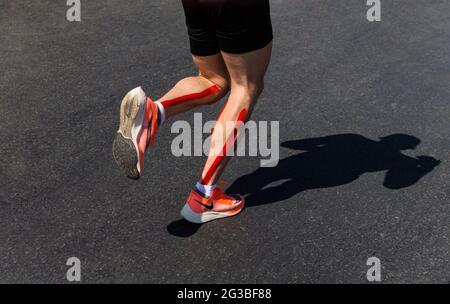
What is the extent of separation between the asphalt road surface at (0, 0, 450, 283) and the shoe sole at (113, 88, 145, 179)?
0.46m

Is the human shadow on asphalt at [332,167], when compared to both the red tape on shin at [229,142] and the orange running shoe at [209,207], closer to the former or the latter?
the orange running shoe at [209,207]

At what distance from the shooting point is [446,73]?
521 centimetres

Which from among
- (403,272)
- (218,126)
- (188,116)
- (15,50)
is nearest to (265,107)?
(188,116)

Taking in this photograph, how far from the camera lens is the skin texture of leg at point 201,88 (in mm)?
3613

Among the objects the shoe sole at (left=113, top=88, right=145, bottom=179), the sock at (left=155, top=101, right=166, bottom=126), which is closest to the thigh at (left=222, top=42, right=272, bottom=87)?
the sock at (left=155, top=101, right=166, bottom=126)

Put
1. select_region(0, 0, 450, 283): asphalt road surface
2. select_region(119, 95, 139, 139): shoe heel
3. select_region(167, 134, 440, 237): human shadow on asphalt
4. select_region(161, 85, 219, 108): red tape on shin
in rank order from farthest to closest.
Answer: select_region(167, 134, 440, 237): human shadow on asphalt < select_region(161, 85, 219, 108): red tape on shin < select_region(0, 0, 450, 283): asphalt road surface < select_region(119, 95, 139, 139): shoe heel

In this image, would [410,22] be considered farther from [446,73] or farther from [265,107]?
[265,107]

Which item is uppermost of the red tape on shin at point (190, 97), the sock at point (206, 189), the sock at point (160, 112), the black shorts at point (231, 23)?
the black shorts at point (231, 23)

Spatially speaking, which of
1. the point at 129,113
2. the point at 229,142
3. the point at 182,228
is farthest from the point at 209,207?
the point at 129,113

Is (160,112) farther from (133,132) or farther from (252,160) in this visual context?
(252,160)

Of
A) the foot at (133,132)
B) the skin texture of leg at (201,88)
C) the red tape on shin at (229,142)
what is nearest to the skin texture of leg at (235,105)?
the red tape on shin at (229,142)

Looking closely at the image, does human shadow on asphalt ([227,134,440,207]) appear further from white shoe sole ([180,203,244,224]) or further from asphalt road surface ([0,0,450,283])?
white shoe sole ([180,203,244,224])

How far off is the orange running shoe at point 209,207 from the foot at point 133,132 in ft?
1.38

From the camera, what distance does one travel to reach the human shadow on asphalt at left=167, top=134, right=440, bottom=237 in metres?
4.01
